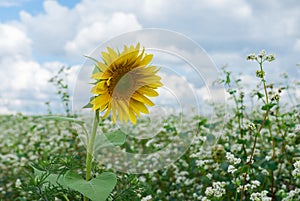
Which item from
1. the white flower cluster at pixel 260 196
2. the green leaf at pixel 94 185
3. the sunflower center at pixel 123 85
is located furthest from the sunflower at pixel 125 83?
the white flower cluster at pixel 260 196

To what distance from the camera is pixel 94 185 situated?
4.70ft

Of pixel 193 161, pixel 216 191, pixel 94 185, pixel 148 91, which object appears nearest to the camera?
pixel 94 185

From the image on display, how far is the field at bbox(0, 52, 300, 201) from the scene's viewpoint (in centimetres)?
166

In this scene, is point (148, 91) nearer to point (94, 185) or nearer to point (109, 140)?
point (109, 140)

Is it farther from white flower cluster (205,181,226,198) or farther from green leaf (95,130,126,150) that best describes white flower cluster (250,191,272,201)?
green leaf (95,130,126,150)

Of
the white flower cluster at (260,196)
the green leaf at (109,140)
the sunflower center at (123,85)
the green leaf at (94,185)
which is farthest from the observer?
the white flower cluster at (260,196)

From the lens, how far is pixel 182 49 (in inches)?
65.7

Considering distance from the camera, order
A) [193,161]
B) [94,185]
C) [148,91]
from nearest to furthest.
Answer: [94,185] → [148,91] → [193,161]

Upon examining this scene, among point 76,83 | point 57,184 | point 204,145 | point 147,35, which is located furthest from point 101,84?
point 204,145

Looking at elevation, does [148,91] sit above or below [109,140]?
above

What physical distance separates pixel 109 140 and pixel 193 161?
4.57ft

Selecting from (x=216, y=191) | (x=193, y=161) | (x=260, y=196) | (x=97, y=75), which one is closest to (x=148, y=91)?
(x=97, y=75)

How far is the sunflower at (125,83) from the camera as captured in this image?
1.47 meters

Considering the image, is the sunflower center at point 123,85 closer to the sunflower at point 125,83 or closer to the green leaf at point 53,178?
the sunflower at point 125,83
